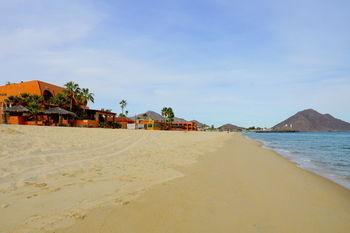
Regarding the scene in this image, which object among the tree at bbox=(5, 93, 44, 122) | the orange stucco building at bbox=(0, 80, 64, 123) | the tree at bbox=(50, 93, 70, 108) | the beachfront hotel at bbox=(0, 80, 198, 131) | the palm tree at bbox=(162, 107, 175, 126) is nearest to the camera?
the beachfront hotel at bbox=(0, 80, 198, 131)

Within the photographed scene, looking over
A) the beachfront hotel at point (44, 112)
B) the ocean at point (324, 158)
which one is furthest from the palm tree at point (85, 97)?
the ocean at point (324, 158)

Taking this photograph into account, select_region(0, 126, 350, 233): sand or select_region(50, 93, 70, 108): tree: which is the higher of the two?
select_region(50, 93, 70, 108): tree

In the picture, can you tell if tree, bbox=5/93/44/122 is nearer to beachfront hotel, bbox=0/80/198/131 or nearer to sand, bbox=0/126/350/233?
beachfront hotel, bbox=0/80/198/131

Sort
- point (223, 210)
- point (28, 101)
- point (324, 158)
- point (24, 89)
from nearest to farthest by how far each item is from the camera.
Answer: point (223, 210), point (324, 158), point (28, 101), point (24, 89)

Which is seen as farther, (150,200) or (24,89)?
(24,89)

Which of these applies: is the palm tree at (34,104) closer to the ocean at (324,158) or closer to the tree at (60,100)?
the tree at (60,100)

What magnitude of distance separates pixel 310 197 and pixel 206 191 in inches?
97.9

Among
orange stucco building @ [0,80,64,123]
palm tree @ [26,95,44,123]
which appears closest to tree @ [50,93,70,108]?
orange stucco building @ [0,80,64,123]

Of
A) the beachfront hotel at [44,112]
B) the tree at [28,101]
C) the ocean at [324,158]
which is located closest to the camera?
the ocean at [324,158]

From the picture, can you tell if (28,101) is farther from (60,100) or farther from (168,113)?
(168,113)

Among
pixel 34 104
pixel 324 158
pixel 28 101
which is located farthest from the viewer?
pixel 28 101

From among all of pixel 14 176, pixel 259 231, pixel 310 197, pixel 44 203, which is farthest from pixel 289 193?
pixel 14 176

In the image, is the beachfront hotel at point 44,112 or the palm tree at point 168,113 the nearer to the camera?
the beachfront hotel at point 44,112

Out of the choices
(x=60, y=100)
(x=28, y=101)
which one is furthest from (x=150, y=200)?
(x=60, y=100)
